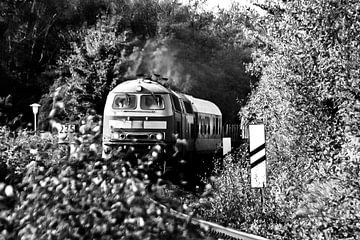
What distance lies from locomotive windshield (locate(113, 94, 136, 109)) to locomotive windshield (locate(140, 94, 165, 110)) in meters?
0.26

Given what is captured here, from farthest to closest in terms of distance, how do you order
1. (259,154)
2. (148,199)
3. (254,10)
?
(254,10) → (259,154) → (148,199)

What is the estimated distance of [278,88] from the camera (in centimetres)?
1348

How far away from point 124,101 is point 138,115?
2.66 ft

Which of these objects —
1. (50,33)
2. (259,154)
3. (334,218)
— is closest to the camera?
(334,218)

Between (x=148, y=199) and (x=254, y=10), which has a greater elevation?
(x=254, y=10)

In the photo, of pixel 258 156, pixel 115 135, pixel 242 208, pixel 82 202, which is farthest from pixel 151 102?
pixel 82 202

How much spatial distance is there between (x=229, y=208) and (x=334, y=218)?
235 inches

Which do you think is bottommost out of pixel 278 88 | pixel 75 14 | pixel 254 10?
pixel 278 88

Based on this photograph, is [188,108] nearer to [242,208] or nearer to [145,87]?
[145,87]

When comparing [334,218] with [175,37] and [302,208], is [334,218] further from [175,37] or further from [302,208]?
[175,37]

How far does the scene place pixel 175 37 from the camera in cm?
5231

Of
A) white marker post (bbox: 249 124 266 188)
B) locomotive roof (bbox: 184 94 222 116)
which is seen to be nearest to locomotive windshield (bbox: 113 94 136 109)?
locomotive roof (bbox: 184 94 222 116)

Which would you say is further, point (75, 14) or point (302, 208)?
point (75, 14)

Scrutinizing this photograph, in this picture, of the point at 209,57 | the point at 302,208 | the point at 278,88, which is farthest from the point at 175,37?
the point at 302,208
